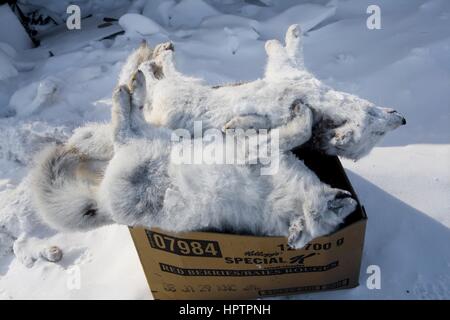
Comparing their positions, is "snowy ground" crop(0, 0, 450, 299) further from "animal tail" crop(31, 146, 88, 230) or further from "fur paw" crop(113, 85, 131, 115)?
"fur paw" crop(113, 85, 131, 115)

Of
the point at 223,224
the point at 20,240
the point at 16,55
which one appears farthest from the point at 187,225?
the point at 16,55

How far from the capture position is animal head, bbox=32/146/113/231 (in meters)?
1.88

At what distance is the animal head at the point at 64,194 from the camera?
1880mm

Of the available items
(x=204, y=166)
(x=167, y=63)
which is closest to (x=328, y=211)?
(x=204, y=166)

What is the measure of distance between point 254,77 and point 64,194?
4.64ft

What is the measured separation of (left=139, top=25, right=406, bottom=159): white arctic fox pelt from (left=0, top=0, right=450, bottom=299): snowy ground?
1.62 ft

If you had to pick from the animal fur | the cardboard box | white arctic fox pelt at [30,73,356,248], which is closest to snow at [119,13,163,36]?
the animal fur

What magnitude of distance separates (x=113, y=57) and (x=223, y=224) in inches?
73.4

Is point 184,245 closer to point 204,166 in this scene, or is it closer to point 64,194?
point 204,166

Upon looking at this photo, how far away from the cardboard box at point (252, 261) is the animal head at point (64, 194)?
0.75 feet

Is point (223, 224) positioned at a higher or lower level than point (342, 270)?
higher

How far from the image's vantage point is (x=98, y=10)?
149 inches

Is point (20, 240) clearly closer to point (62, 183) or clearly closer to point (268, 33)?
point (62, 183)

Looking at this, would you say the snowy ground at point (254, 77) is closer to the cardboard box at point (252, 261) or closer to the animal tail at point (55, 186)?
the cardboard box at point (252, 261)
